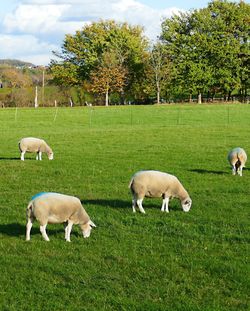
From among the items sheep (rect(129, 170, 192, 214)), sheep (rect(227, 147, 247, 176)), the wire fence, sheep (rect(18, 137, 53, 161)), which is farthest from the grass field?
the wire fence

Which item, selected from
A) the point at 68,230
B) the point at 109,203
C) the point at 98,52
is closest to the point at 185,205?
the point at 109,203

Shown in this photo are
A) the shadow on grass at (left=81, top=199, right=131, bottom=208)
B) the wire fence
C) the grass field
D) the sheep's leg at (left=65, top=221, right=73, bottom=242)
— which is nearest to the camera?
the grass field

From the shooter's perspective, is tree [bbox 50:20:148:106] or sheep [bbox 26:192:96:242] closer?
sheep [bbox 26:192:96:242]

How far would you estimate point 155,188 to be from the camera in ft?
44.9

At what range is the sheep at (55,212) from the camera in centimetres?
1091

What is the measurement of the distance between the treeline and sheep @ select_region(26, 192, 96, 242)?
8424 centimetres

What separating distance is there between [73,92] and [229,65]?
33.4 meters

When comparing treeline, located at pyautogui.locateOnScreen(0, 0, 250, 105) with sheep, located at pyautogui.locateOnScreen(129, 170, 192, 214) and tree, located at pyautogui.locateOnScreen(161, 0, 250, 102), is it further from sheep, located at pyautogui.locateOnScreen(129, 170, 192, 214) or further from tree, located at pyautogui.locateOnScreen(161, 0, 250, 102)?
sheep, located at pyautogui.locateOnScreen(129, 170, 192, 214)

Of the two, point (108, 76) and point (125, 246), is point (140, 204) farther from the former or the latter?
point (108, 76)

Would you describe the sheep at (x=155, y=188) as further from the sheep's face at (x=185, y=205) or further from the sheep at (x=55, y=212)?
the sheep at (x=55, y=212)

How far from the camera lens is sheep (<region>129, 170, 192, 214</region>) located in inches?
534

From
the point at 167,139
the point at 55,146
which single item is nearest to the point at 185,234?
the point at 55,146

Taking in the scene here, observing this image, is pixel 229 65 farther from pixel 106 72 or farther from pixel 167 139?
pixel 167 139

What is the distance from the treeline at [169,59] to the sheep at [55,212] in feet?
276
